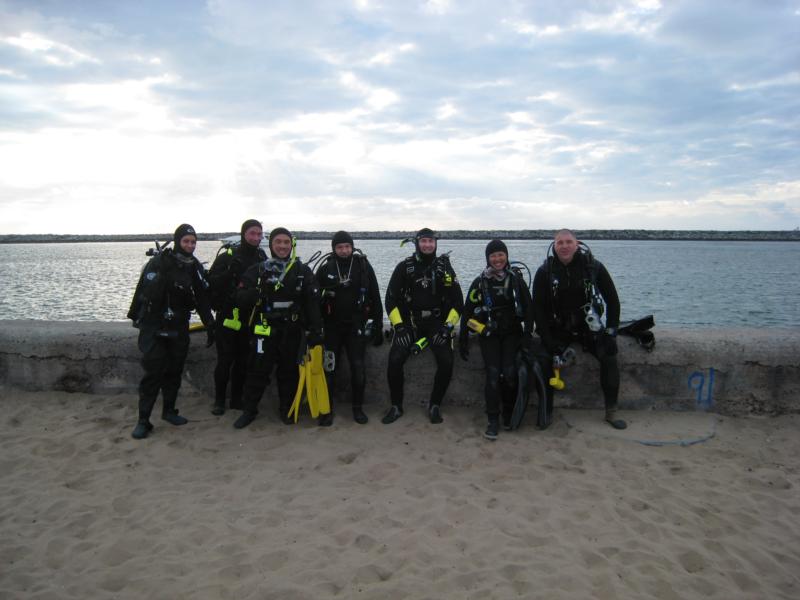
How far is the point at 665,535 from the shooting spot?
3.12 meters

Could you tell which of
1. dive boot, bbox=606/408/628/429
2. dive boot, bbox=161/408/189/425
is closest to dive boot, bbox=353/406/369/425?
dive boot, bbox=161/408/189/425

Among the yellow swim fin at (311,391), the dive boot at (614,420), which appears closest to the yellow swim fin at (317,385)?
the yellow swim fin at (311,391)

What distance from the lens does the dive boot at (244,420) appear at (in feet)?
15.2

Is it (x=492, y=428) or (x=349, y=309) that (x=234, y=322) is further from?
(x=492, y=428)

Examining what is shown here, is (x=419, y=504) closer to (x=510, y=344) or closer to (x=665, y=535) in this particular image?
(x=665, y=535)

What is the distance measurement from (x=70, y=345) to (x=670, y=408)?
539 cm

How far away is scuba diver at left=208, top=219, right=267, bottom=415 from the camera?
481 cm

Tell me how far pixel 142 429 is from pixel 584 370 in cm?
363

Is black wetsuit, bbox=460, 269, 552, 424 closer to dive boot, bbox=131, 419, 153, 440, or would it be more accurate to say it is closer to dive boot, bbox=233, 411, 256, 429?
dive boot, bbox=233, 411, 256, 429

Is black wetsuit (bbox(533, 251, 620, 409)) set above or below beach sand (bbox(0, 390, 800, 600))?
above

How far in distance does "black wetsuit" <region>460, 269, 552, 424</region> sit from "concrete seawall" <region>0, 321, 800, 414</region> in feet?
1.07

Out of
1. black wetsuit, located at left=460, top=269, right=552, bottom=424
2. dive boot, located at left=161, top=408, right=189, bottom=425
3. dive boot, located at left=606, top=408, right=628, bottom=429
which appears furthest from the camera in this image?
dive boot, located at left=161, top=408, right=189, bottom=425

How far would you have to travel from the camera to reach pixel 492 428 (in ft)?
14.5

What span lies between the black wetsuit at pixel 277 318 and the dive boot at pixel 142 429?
75 centimetres
